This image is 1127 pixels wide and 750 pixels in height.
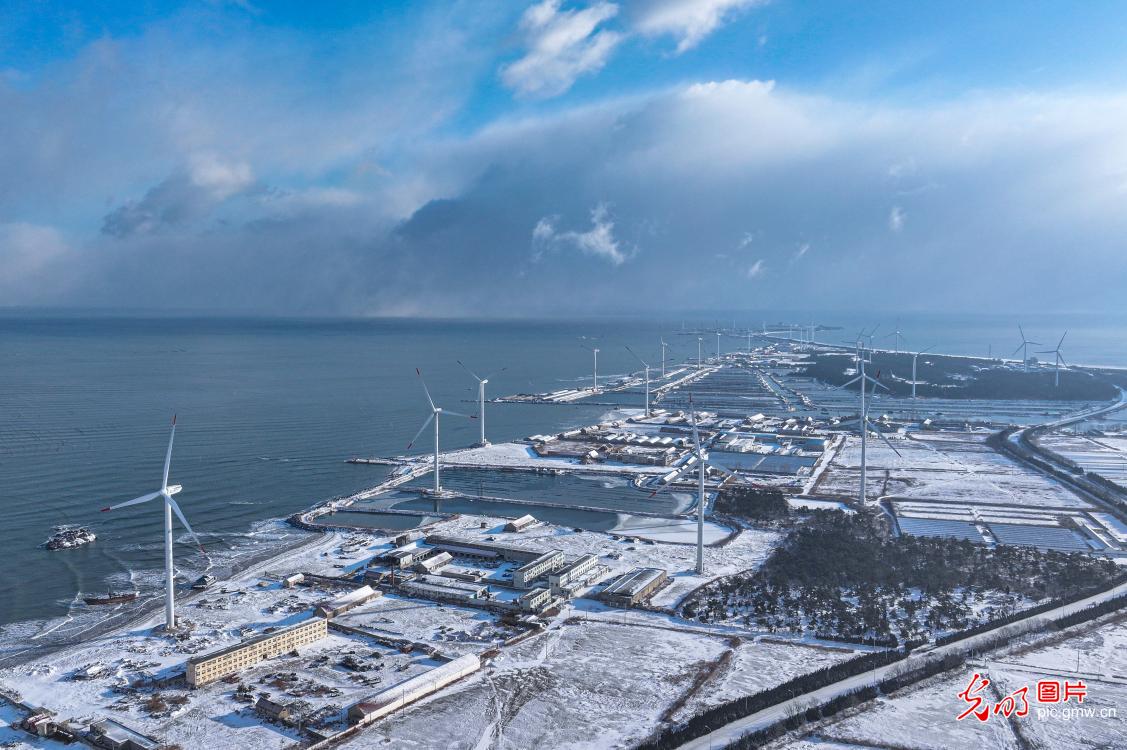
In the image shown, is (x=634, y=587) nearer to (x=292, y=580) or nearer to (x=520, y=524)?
(x=520, y=524)

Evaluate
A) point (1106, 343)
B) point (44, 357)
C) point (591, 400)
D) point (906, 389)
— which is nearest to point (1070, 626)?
point (591, 400)

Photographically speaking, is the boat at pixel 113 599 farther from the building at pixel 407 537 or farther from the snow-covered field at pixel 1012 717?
the snow-covered field at pixel 1012 717

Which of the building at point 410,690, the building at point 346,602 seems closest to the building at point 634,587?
the building at point 410,690

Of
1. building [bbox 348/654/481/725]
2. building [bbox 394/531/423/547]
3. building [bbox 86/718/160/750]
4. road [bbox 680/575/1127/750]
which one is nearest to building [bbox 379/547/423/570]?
building [bbox 394/531/423/547]

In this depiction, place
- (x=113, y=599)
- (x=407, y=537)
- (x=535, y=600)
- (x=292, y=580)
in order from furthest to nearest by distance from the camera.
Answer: (x=407, y=537)
(x=292, y=580)
(x=113, y=599)
(x=535, y=600)

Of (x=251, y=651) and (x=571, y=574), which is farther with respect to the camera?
(x=571, y=574)

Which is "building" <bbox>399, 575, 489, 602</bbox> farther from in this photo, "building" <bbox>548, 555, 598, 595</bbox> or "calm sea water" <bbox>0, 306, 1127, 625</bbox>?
"calm sea water" <bbox>0, 306, 1127, 625</bbox>

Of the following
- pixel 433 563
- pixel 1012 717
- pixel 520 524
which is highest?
pixel 520 524

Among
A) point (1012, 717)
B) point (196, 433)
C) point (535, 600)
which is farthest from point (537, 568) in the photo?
point (196, 433)
